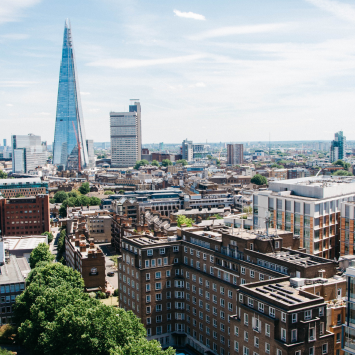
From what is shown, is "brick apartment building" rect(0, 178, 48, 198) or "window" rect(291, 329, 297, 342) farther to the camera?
"brick apartment building" rect(0, 178, 48, 198)

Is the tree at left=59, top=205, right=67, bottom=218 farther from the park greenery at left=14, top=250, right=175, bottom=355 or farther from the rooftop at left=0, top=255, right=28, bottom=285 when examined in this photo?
the park greenery at left=14, top=250, right=175, bottom=355

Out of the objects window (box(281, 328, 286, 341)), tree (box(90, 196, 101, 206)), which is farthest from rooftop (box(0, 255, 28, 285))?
tree (box(90, 196, 101, 206))

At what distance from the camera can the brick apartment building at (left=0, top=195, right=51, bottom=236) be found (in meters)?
116

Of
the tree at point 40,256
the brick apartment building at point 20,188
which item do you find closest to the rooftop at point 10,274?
the tree at point 40,256

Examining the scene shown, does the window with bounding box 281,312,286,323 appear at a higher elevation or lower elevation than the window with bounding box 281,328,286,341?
higher

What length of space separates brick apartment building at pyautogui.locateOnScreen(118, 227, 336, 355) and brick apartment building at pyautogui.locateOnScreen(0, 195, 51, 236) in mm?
66069

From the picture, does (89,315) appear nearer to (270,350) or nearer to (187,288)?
(187,288)

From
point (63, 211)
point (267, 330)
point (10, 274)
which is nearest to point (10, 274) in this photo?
point (10, 274)

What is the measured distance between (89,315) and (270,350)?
60.2ft

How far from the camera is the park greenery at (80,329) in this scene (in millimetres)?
40031

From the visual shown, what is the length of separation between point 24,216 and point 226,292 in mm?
84583

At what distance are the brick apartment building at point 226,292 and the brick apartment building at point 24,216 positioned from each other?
6607 centimetres

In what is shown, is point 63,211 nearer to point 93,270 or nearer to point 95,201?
point 95,201

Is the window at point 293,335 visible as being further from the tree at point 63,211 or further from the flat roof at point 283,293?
the tree at point 63,211
